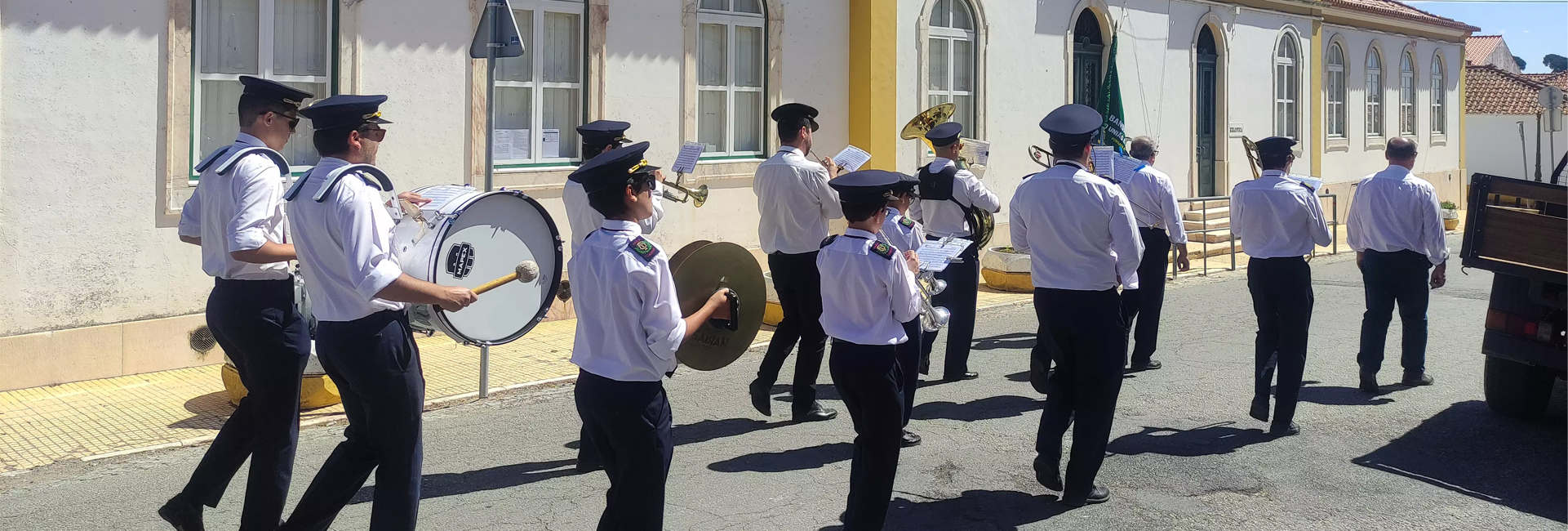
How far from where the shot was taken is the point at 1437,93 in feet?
87.3

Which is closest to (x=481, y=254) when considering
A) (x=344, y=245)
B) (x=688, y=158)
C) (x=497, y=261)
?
(x=497, y=261)

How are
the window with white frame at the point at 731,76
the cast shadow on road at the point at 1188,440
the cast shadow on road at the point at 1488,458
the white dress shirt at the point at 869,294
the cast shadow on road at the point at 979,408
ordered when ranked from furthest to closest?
the window with white frame at the point at 731,76
the cast shadow on road at the point at 979,408
the cast shadow on road at the point at 1188,440
the cast shadow on road at the point at 1488,458
the white dress shirt at the point at 869,294

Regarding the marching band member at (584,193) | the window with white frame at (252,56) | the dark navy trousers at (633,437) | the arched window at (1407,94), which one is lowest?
the dark navy trousers at (633,437)

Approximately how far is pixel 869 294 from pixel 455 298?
57.9 inches

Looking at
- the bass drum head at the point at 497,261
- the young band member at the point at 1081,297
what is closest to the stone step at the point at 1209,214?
the young band member at the point at 1081,297

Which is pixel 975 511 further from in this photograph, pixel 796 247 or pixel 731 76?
pixel 731 76

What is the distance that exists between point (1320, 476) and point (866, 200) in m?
2.76

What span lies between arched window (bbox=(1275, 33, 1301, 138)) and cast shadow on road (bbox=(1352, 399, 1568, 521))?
47.1ft

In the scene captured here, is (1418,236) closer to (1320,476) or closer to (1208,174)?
(1320,476)

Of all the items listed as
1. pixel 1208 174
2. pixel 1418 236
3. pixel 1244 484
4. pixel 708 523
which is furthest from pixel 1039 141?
pixel 708 523

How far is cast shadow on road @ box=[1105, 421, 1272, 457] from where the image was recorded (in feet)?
21.5

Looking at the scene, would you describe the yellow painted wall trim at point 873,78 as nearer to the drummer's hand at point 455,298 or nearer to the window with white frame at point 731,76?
the window with white frame at point 731,76

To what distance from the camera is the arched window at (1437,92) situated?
26.4m

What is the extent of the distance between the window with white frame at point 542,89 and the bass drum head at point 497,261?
5.77m
